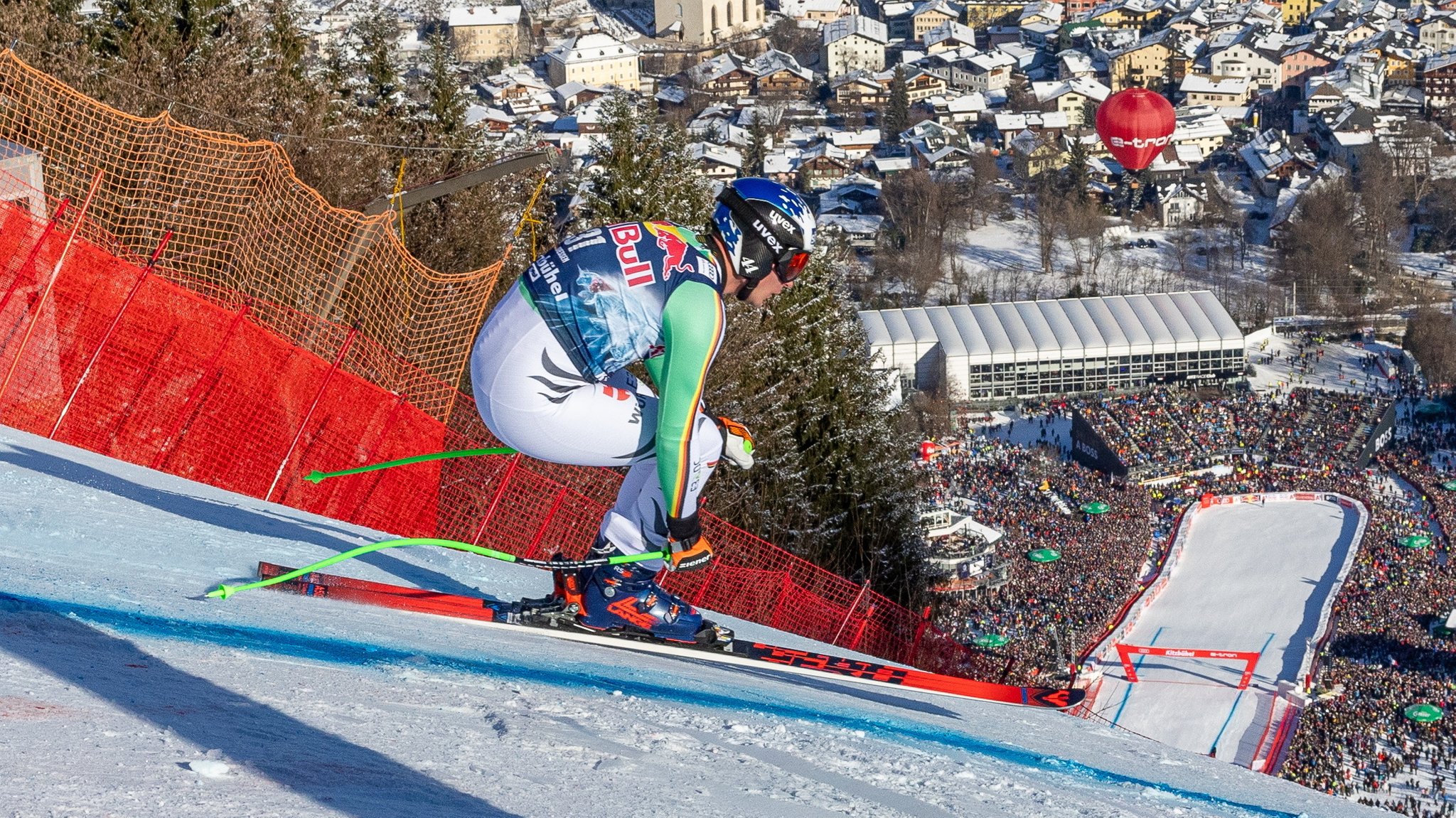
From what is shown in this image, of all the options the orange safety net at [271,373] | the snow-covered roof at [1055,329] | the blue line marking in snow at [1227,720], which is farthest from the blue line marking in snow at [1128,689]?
the snow-covered roof at [1055,329]

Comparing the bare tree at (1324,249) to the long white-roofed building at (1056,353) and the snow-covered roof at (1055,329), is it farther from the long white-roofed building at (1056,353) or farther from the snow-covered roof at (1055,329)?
the long white-roofed building at (1056,353)

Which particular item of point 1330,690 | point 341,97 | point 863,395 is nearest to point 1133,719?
point 1330,690

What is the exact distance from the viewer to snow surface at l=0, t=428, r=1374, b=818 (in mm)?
2660

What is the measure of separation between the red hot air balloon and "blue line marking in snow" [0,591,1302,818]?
173 feet

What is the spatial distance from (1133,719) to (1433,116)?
62.8m

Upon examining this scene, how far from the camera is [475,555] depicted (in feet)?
18.5

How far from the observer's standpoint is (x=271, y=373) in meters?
7.52

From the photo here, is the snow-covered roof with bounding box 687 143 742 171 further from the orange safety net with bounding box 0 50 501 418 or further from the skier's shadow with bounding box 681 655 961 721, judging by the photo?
the skier's shadow with bounding box 681 655 961 721

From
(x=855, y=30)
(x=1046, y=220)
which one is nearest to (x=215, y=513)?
(x=1046, y=220)

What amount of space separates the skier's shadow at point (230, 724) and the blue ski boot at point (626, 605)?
1.46m

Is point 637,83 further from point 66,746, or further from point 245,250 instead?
point 66,746

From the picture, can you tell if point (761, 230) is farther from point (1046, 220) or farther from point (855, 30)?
point (855, 30)

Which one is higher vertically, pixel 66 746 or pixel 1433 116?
pixel 1433 116

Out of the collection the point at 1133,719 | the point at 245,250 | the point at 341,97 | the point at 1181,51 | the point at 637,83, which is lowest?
the point at 1133,719
